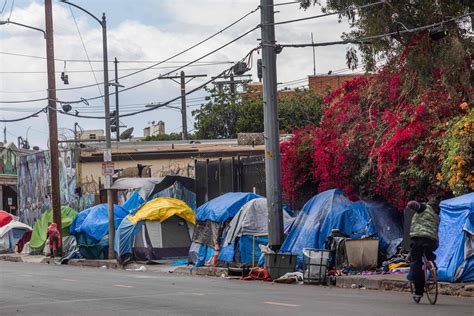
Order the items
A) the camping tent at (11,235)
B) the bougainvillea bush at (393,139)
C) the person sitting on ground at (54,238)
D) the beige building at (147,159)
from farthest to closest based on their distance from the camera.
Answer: the beige building at (147,159), the camping tent at (11,235), the person sitting on ground at (54,238), the bougainvillea bush at (393,139)

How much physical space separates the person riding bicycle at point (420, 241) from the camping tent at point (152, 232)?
1766 cm

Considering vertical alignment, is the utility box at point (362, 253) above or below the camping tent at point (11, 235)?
above

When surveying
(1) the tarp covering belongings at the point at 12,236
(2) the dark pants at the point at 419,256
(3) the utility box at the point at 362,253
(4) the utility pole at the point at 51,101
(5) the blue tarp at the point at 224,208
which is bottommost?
(1) the tarp covering belongings at the point at 12,236

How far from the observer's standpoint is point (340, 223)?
2422cm

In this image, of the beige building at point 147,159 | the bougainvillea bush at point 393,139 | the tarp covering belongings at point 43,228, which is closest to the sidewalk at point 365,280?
the bougainvillea bush at point 393,139

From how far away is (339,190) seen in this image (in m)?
25.3

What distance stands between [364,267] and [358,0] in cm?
652

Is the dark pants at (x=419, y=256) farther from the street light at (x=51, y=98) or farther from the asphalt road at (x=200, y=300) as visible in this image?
the street light at (x=51, y=98)

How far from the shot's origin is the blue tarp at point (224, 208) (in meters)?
28.4

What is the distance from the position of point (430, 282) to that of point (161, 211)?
17.8m

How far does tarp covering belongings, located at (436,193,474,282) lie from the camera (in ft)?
62.4

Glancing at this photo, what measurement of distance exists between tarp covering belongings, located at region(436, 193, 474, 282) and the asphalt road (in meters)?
1.51

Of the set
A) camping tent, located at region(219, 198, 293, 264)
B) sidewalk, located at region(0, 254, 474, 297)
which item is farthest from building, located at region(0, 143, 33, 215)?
camping tent, located at region(219, 198, 293, 264)

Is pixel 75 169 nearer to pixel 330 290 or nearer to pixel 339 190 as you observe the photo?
pixel 339 190
